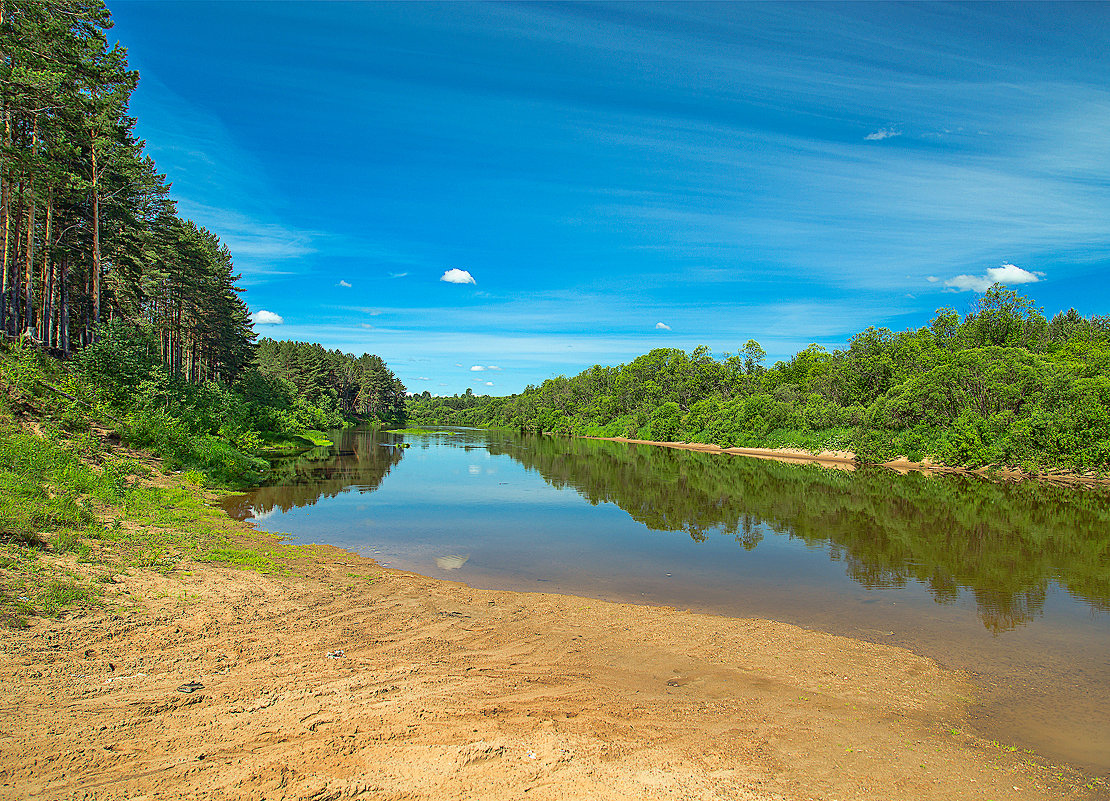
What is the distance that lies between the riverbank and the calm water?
143cm

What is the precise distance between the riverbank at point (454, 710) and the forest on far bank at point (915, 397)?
45067 millimetres

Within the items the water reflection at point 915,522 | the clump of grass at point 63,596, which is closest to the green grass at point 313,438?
the water reflection at point 915,522

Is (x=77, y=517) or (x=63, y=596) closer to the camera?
(x=63, y=596)

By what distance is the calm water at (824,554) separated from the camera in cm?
895

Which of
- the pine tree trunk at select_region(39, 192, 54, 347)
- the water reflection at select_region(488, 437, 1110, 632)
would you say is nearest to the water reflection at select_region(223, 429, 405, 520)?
the water reflection at select_region(488, 437, 1110, 632)

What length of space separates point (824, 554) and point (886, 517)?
9.48m

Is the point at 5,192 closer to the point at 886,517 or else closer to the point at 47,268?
the point at 47,268

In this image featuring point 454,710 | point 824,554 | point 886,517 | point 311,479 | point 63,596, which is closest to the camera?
point 454,710

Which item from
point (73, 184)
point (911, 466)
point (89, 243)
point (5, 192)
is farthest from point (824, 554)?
point (911, 466)

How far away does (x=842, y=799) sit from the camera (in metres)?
4.89

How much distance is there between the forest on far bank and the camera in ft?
136

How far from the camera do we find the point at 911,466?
49312mm

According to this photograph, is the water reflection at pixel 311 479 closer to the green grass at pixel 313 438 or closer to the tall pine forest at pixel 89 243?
the tall pine forest at pixel 89 243

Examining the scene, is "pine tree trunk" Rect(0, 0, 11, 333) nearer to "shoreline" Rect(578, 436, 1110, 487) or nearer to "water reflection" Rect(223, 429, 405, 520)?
"water reflection" Rect(223, 429, 405, 520)
